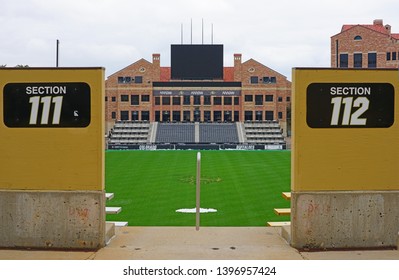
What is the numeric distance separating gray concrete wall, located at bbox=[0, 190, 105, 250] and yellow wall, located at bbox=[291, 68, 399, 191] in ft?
9.24

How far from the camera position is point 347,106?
7117mm

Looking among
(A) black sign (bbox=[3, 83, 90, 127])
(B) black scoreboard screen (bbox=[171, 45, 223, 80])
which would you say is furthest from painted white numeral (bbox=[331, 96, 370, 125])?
(B) black scoreboard screen (bbox=[171, 45, 223, 80])

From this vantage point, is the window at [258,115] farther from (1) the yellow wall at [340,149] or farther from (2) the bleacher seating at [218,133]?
(1) the yellow wall at [340,149]

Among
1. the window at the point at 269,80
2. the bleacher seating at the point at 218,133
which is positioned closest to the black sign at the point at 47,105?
the bleacher seating at the point at 218,133

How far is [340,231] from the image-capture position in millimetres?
7145

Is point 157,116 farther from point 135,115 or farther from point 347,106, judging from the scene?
point 347,106

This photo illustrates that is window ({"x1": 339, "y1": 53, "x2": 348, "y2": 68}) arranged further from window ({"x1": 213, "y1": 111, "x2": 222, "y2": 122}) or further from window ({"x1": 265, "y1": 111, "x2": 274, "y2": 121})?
window ({"x1": 213, "y1": 111, "x2": 222, "y2": 122})

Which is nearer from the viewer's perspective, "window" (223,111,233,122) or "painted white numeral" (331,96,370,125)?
"painted white numeral" (331,96,370,125)

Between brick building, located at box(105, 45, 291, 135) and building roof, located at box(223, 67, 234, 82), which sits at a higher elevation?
building roof, located at box(223, 67, 234, 82)

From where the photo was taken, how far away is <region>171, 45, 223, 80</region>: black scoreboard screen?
7594 cm

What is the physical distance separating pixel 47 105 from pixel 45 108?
0.05 meters

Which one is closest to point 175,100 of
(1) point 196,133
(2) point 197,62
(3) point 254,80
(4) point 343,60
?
(2) point 197,62

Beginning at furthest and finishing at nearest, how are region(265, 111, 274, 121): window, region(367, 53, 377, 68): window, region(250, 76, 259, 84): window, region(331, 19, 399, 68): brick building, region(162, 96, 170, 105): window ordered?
1. region(250, 76, 259, 84): window
2. region(265, 111, 274, 121): window
3. region(162, 96, 170, 105): window
4. region(367, 53, 377, 68): window
5. region(331, 19, 399, 68): brick building

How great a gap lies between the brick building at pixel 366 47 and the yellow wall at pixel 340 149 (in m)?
67.1
